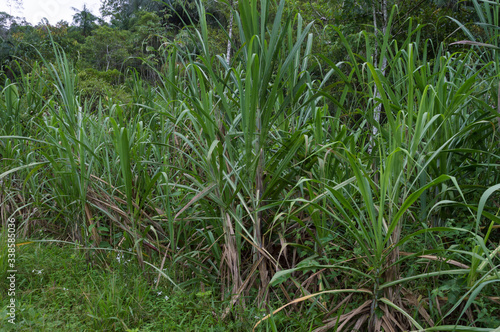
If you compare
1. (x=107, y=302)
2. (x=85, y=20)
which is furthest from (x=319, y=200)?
(x=85, y=20)

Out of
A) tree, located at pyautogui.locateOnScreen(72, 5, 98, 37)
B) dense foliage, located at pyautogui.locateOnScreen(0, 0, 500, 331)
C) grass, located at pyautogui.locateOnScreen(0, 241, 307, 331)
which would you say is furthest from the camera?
tree, located at pyautogui.locateOnScreen(72, 5, 98, 37)

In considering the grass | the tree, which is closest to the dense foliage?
the grass

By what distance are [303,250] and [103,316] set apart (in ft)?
2.77

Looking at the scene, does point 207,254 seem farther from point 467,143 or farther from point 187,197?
point 467,143

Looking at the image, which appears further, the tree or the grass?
the tree

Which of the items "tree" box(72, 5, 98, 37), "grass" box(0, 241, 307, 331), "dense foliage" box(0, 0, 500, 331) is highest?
"tree" box(72, 5, 98, 37)

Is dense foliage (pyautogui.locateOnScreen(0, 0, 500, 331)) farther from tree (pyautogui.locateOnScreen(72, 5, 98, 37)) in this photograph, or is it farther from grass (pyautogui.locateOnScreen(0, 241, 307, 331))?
tree (pyautogui.locateOnScreen(72, 5, 98, 37))

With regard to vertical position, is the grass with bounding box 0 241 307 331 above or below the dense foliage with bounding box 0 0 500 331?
below

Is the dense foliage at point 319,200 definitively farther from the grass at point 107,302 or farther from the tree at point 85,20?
the tree at point 85,20

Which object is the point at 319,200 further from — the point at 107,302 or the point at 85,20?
the point at 85,20

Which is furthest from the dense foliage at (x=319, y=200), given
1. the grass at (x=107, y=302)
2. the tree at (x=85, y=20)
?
the tree at (x=85, y=20)

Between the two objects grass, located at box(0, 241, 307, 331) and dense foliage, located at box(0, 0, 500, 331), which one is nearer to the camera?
dense foliage, located at box(0, 0, 500, 331)

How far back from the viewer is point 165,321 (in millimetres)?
1359

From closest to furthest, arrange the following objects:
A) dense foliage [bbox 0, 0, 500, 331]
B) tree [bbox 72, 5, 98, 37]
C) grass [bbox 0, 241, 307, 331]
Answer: dense foliage [bbox 0, 0, 500, 331] < grass [bbox 0, 241, 307, 331] < tree [bbox 72, 5, 98, 37]
